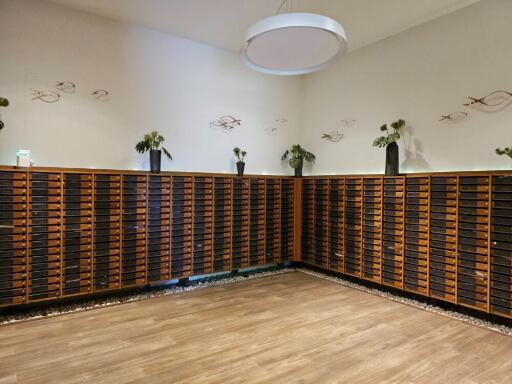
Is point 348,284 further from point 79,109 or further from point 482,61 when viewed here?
point 79,109

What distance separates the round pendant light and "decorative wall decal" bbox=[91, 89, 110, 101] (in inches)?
73.3

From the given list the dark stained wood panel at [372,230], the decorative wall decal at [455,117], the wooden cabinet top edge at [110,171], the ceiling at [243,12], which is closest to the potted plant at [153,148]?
the wooden cabinet top edge at [110,171]

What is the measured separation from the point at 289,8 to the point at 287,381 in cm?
352

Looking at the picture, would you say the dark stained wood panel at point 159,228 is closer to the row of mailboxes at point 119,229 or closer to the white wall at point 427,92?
the row of mailboxes at point 119,229

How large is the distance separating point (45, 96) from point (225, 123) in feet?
7.14

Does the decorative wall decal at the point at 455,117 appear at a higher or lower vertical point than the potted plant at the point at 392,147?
higher

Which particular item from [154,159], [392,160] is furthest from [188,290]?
[392,160]

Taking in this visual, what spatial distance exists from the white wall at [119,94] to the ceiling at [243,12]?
0.72 feet

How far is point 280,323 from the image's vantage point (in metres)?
3.18

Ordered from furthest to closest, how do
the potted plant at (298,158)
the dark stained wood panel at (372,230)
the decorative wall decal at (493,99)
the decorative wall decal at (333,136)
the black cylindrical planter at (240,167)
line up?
1. the potted plant at (298,158)
2. the decorative wall decal at (333,136)
3. the black cylindrical planter at (240,167)
4. the dark stained wood panel at (372,230)
5. the decorative wall decal at (493,99)

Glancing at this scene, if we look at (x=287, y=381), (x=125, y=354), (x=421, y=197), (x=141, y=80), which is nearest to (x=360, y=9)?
(x=421, y=197)

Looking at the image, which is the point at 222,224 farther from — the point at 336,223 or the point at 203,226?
the point at 336,223

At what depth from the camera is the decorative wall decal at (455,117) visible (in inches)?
143

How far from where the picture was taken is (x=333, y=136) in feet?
16.7
